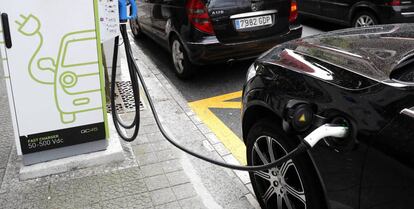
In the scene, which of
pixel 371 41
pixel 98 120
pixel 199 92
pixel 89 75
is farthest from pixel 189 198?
pixel 199 92

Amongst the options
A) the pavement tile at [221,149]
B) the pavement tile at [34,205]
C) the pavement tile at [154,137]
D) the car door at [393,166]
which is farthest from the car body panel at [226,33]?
the car door at [393,166]

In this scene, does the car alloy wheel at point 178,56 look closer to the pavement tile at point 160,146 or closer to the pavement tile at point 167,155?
the pavement tile at point 160,146

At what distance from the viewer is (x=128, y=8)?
3518 millimetres

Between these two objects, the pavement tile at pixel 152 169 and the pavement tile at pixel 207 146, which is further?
the pavement tile at pixel 207 146

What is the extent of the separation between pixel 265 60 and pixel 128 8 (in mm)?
1256

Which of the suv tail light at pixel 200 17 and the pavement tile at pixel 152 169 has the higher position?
the suv tail light at pixel 200 17

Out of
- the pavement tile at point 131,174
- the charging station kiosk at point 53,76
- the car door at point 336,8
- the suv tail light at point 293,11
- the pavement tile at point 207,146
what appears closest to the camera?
the charging station kiosk at point 53,76

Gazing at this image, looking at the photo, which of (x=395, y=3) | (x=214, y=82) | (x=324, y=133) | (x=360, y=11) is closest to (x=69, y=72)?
(x=324, y=133)

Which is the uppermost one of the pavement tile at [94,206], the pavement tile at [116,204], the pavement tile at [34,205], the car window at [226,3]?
the car window at [226,3]

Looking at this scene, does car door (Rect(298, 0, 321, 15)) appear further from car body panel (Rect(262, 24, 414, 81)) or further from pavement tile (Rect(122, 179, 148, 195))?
pavement tile (Rect(122, 179, 148, 195))

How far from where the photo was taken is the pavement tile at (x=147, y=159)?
3709mm

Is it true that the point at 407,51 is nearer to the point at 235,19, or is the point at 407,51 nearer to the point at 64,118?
the point at 64,118

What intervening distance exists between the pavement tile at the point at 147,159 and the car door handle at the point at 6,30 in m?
1.35

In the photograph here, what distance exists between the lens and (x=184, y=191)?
3299mm
